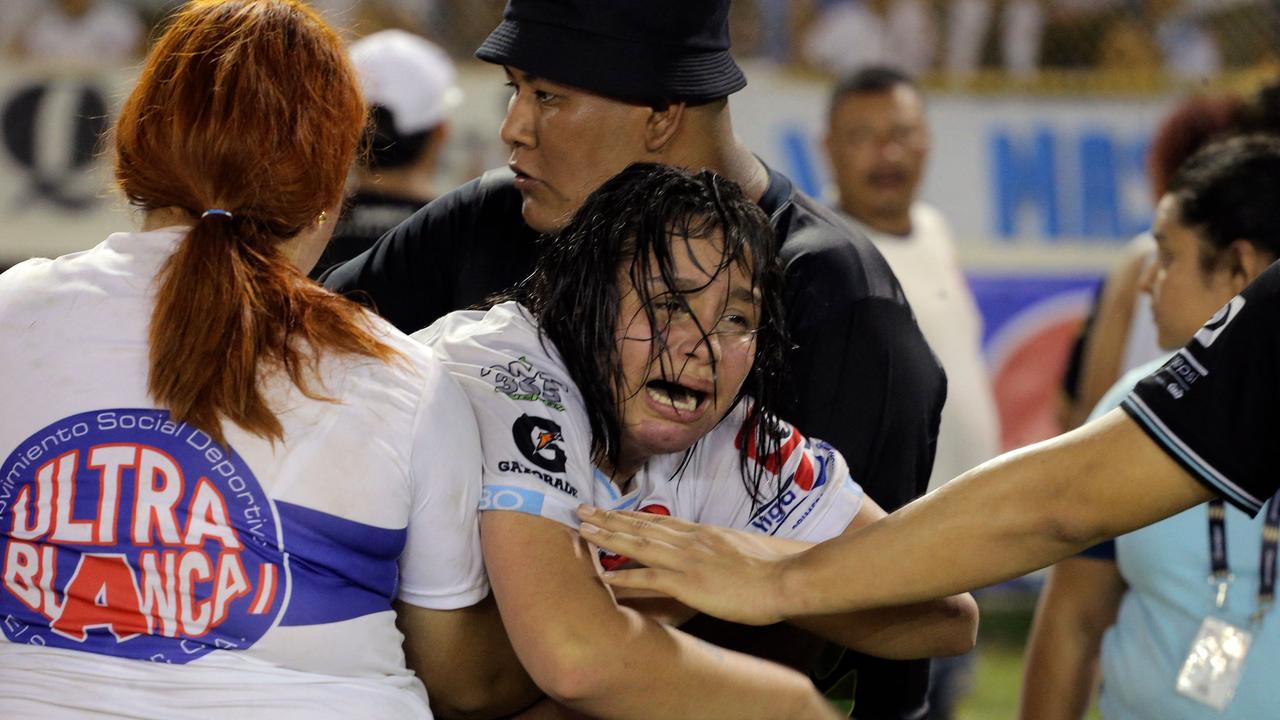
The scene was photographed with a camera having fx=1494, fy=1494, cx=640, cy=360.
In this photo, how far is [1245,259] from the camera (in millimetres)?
2980

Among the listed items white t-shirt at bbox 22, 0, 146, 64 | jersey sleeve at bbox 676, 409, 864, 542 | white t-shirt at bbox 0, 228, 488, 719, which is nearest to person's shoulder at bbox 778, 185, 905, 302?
jersey sleeve at bbox 676, 409, 864, 542

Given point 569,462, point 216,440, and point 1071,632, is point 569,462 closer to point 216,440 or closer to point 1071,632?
point 216,440

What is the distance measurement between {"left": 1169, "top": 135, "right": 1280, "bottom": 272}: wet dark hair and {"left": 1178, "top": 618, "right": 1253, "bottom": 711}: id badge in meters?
0.80

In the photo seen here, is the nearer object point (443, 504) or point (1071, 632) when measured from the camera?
point (443, 504)

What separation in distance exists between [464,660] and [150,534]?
0.44 metres

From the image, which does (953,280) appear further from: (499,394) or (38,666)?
(38,666)

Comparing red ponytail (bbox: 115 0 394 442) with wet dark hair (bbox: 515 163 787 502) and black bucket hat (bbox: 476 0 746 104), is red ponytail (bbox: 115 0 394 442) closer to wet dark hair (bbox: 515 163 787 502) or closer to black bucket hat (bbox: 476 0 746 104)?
wet dark hair (bbox: 515 163 787 502)

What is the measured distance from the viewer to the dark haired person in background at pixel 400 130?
13.8 feet

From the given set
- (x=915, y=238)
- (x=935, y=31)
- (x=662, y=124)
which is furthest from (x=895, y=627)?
(x=935, y=31)

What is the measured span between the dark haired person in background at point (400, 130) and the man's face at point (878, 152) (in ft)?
4.70

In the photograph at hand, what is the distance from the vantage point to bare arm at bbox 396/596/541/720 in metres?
1.88

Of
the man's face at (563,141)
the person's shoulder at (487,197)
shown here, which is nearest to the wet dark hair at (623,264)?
the man's face at (563,141)

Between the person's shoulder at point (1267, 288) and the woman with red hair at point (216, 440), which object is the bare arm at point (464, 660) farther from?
the person's shoulder at point (1267, 288)

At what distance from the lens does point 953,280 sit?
4.98 metres
